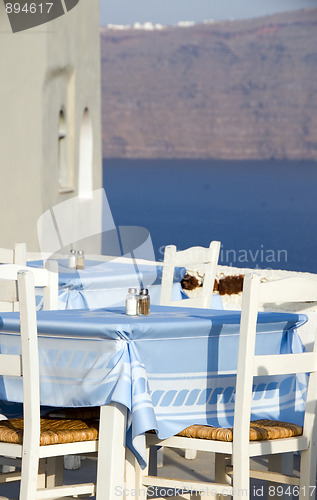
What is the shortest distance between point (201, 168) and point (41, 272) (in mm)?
85124

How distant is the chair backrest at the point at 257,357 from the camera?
2641 mm

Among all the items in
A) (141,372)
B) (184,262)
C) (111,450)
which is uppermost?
(184,262)

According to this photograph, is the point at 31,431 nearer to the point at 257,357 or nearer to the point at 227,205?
the point at 257,357

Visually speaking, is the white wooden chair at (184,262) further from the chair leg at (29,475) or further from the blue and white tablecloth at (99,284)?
the chair leg at (29,475)

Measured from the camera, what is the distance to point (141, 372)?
265 cm

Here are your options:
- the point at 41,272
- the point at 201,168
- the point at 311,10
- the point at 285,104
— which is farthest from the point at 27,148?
the point at 201,168

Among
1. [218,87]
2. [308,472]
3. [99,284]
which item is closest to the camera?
[308,472]

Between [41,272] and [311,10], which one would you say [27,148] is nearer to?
[41,272]

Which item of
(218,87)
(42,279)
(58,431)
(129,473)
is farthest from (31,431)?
(218,87)

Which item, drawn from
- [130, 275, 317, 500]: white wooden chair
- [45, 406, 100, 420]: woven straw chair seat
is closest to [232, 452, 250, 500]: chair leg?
[130, 275, 317, 500]: white wooden chair

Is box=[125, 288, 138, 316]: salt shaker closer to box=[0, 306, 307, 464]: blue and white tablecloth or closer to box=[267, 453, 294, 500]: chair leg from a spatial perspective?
box=[0, 306, 307, 464]: blue and white tablecloth

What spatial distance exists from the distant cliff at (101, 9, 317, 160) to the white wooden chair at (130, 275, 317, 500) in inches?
2818

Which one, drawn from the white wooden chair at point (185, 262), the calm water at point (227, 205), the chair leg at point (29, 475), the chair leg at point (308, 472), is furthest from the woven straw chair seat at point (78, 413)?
the calm water at point (227, 205)

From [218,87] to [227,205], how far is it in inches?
562
